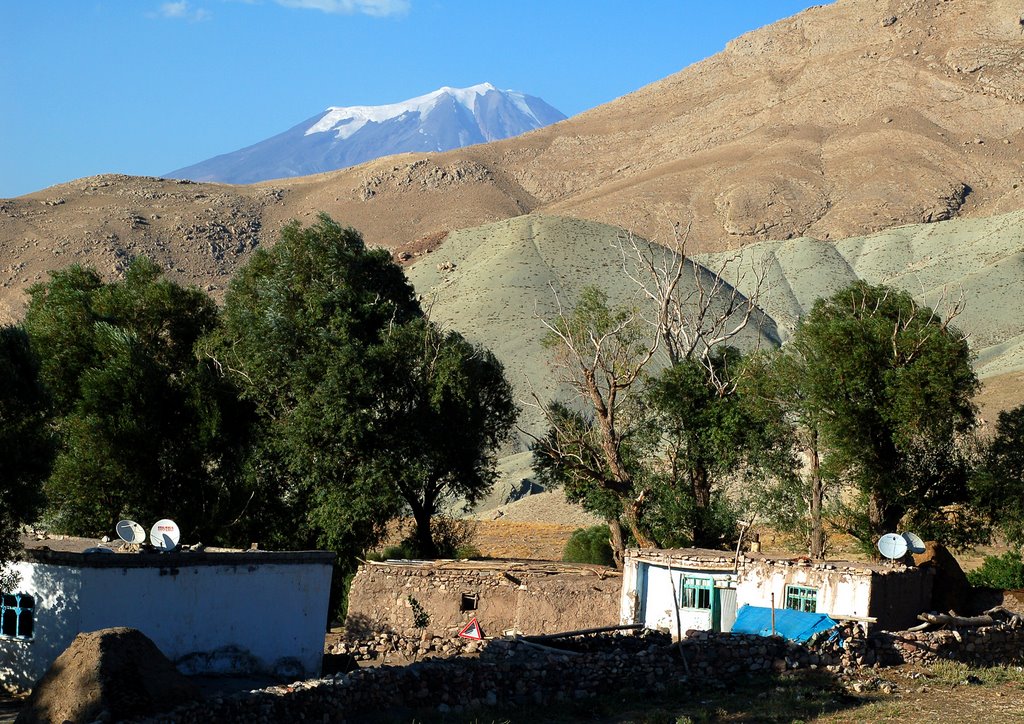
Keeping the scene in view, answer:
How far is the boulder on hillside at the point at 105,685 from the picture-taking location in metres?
14.4

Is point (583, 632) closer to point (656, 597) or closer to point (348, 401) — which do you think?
point (656, 597)

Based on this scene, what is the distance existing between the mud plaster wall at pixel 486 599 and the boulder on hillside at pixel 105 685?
12302 millimetres

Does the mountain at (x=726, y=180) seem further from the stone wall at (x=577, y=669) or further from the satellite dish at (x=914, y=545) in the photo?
the stone wall at (x=577, y=669)

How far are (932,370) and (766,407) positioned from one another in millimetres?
4688

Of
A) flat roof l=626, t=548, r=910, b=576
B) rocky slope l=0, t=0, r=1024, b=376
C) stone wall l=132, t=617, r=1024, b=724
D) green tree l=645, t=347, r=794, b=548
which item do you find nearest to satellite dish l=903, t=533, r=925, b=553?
flat roof l=626, t=548, r=910, b=576

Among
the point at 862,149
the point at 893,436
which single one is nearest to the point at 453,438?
the point at 893,436

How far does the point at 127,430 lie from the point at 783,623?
18.3 metres

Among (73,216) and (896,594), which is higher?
(73,216)

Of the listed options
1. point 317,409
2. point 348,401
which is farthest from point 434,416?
point 317,409

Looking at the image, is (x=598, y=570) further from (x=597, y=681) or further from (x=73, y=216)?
(x=73, y=216)

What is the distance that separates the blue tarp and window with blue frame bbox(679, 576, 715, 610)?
1.99 m

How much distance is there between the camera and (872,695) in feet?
59.8

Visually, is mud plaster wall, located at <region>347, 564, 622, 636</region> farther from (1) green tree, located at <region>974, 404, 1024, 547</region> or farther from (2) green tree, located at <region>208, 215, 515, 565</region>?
(1) green tree, located at <region>974, 404, 1024, 547</region>

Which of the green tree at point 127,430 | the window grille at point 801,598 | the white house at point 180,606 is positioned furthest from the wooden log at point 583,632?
the green tree at point 127,430
